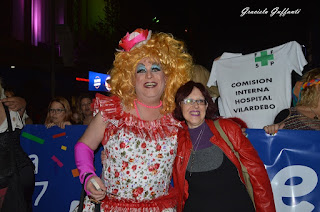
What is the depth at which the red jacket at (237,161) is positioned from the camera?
2268mm

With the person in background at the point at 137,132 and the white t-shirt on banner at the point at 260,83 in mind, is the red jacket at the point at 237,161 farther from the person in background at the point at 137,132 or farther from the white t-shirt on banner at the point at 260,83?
the white t-shirt on banner at the point at 260,83

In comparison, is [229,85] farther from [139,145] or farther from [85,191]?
[85,191]

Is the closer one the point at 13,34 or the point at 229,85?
the point at 229,85

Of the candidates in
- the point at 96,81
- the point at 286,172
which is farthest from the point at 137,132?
the point at 96,81

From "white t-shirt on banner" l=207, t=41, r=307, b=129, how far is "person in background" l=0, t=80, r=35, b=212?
2.50 m

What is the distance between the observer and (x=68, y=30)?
16.4 metres

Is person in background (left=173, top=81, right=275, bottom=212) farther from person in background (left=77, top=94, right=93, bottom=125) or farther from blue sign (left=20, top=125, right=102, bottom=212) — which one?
person in background (left=77, top=94, right=93, bottom=125)

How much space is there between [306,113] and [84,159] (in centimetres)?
220

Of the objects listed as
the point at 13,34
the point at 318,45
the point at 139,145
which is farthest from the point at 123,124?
the point at 13,34

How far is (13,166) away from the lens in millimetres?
2582

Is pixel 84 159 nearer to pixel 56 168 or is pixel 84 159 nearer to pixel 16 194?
pixel 16 194

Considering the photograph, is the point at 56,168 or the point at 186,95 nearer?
the point at 186,95

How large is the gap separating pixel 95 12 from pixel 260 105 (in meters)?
19.3

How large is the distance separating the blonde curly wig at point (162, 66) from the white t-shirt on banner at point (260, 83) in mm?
1398
